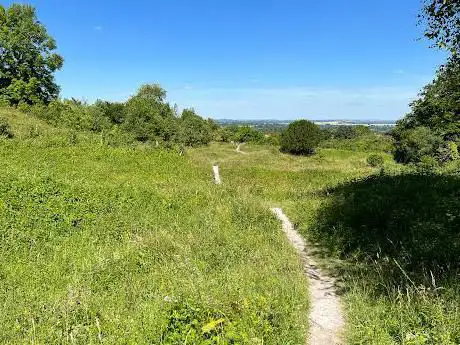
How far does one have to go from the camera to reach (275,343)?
5016 millimetres

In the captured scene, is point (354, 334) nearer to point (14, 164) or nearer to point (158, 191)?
point (158, 191)

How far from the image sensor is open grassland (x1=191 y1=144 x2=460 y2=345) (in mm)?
5301

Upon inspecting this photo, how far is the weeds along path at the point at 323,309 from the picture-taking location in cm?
554

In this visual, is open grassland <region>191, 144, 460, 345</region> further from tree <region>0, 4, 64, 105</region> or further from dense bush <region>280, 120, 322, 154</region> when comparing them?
dense bush <region>280, 120, 322, 154</region>

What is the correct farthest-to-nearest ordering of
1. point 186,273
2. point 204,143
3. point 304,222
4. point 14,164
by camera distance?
point 204,143
point 14,164
point 304,222
point 186,273

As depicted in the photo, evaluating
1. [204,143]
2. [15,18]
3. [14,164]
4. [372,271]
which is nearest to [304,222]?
[372,271]

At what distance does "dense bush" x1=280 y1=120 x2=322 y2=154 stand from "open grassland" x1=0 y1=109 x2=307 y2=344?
174ft

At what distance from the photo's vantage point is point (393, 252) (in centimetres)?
894

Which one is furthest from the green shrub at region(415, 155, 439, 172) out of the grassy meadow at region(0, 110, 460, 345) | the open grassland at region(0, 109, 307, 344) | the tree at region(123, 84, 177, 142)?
the tree at region(123, 84, 177, 142)

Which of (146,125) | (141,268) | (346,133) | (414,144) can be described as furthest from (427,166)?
(346,133)

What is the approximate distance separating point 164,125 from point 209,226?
39.2 meters

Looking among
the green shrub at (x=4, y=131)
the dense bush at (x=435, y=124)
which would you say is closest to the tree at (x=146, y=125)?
the green shrub at (x=4, y=131)

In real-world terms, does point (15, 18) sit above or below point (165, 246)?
above

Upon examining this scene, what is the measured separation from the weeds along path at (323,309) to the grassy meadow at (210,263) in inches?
7.7
